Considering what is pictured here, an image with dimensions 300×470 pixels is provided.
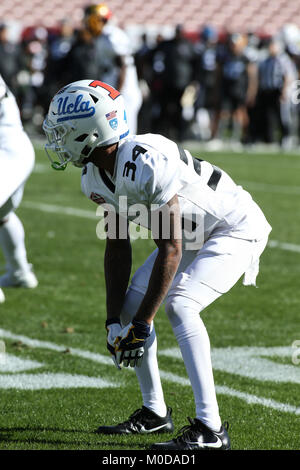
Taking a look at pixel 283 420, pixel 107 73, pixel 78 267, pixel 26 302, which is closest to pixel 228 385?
pixel 283 420

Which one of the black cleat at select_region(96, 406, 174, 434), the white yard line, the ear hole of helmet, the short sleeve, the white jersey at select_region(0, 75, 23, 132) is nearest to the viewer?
the short sleeve

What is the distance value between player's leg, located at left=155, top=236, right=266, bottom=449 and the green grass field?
0.18 meters

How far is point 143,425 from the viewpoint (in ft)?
11.1

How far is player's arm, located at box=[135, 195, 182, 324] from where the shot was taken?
9.98 ft

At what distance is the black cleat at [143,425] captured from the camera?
3375 millimetres

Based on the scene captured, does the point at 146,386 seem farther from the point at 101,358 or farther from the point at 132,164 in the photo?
the point at 101,358

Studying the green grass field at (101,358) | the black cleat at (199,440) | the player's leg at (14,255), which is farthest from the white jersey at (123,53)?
the black cleat at (199,440)

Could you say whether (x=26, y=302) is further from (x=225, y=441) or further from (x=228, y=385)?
(x=225, y=441)

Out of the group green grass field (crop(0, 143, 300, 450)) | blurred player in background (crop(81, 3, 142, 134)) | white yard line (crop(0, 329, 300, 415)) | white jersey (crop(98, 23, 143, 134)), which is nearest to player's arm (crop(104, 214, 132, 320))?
green grass field (crop(0, 143, 300, 450))

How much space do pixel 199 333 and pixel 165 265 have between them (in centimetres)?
28

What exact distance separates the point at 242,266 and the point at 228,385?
0.88 m

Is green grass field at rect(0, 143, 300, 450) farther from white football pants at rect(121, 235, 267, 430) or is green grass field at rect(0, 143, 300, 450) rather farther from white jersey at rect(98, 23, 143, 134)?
white jersey at rect(98, 23, 143, 134)

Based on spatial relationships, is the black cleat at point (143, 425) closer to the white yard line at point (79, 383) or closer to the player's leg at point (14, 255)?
the white yard line at point (79, 383)

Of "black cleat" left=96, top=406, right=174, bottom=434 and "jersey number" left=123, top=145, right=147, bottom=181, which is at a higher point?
"jersey number" left=123, top=145, right=147, bottom=181
